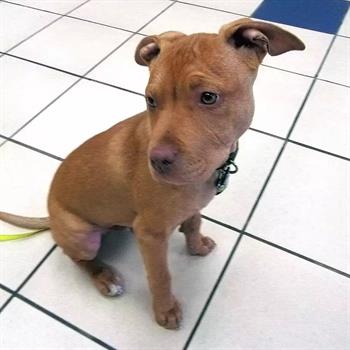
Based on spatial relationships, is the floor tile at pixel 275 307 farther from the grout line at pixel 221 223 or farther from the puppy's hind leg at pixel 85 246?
the puppy's hind leg at pixel 85 246

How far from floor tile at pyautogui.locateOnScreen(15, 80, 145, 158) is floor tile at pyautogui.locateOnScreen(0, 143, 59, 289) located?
71mm

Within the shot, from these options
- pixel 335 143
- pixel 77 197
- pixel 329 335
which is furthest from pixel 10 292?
pixel 335 143

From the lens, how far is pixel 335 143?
144cm

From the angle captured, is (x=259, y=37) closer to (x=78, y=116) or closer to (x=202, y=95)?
(x=202, y=95)

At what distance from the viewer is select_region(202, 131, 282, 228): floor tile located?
125 cm

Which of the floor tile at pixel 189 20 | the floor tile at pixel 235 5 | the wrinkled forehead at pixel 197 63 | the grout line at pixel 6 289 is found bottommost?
the grout line at pixel 6 289

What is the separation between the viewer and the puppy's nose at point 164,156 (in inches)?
26.8

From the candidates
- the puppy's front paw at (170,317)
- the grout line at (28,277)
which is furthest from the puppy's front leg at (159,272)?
the grout line at (28,277)

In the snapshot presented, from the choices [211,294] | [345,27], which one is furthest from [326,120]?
[211,294]

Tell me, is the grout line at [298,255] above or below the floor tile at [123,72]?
below

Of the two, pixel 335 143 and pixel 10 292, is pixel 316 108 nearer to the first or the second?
pixel 335 143

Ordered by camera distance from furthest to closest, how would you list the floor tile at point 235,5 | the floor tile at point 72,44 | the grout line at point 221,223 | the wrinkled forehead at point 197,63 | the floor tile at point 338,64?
the floor tile at point 235,5, the floor tile at point 72,44, the floor tile at point 338,64, the grout line at point 221,223, the wrinkled forehead at point 197,63

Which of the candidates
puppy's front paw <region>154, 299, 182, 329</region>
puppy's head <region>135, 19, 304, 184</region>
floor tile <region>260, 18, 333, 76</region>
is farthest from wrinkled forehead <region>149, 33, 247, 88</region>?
floor tile <region>260, 18, 333, 76</region>

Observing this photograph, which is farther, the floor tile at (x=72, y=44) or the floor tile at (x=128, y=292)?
the floor tile at (x=72, y=44)
